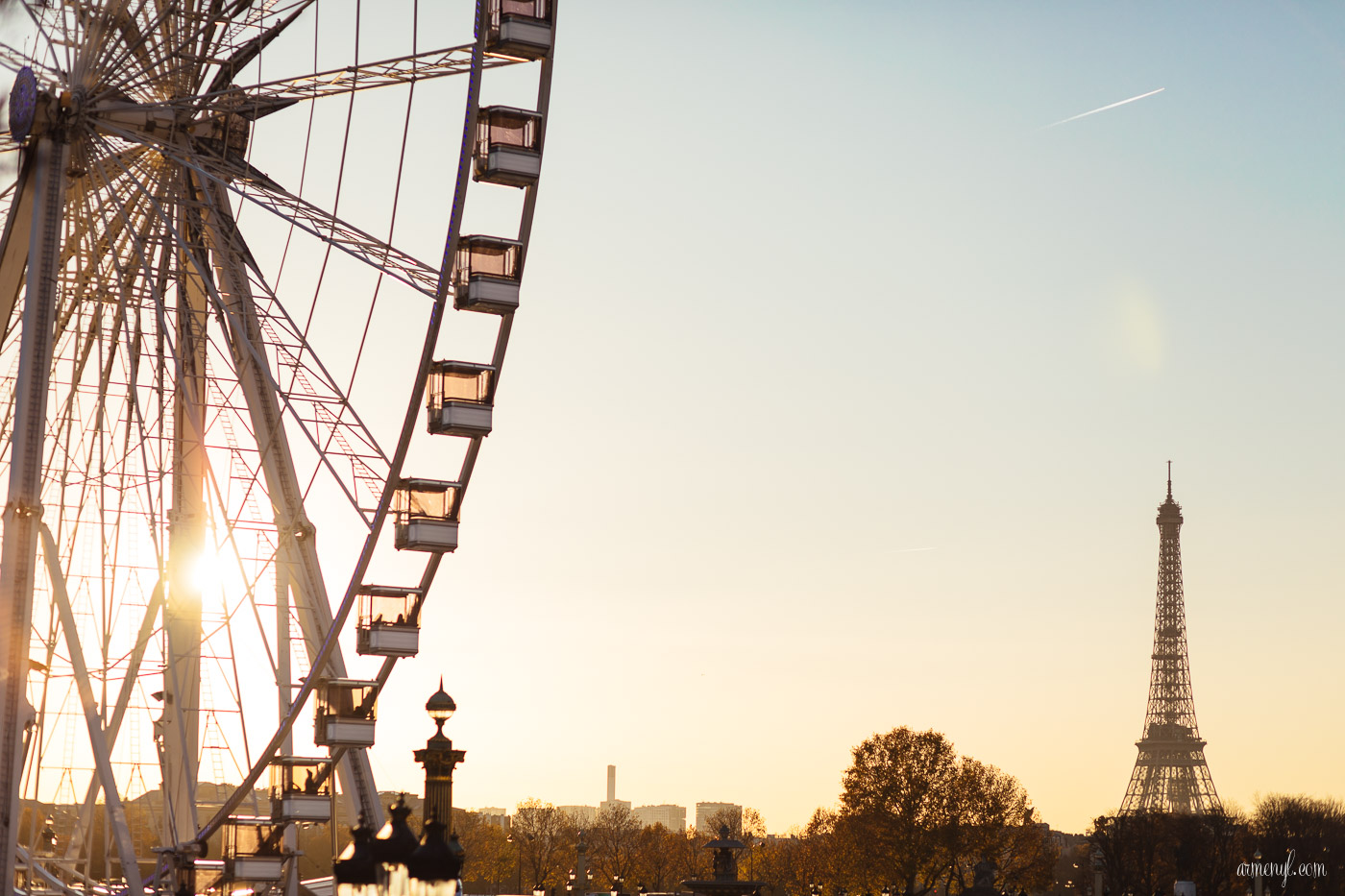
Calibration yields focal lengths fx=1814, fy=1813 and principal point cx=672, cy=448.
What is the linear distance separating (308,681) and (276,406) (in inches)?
248

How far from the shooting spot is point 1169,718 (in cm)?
15838

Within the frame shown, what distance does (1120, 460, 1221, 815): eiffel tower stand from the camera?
506ft

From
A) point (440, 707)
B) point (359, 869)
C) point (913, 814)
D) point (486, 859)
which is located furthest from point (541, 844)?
point (359, 869)

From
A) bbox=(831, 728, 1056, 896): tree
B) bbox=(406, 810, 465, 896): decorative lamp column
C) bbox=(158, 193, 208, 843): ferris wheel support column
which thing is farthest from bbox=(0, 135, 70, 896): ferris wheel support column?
bbox=(831, 728, 1056, 896): tree

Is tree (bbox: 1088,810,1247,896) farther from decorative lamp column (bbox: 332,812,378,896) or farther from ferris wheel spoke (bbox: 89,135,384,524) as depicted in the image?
decorative lamp column (bbox: 332,812,378,896)

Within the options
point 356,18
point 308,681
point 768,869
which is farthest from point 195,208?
point 768,869

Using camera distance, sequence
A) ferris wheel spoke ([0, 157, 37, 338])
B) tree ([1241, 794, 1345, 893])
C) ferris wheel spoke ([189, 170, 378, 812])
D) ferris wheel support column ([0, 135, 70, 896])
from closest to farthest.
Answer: ferris wheel support column ([0, 135, 70, 896])
ferris wheel spoke ([0, 157, 37, 338])
ferris wheel spoke ([189, 170, 378, 812])
tree ([1241, 794, 1345, 893])

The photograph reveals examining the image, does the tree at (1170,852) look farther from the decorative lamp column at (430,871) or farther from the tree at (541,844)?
the decorative lamp column at (430,871)

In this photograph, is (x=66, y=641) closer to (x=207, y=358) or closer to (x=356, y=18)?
(x=207, y=358)

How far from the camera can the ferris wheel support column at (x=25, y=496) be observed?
2569cm

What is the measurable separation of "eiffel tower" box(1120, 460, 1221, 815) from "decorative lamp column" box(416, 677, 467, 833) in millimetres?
129513

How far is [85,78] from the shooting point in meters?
29.1

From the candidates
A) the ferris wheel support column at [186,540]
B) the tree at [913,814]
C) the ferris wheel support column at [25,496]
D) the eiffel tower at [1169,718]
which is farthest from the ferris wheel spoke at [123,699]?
the eiffel tower at [1169,718]

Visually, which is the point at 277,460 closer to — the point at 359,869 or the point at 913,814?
the point at 359,869
